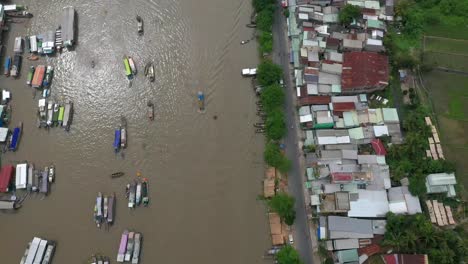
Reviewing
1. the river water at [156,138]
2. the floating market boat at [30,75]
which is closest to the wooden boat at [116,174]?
the river water at [156,138]

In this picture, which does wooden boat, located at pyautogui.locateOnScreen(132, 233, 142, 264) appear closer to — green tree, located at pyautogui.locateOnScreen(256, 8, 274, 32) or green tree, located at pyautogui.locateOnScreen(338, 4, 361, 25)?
green tree, located at pyautogui.locateOnScreen(256, 8, 274, 32)

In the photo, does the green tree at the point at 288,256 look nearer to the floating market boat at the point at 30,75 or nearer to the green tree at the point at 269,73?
the green tree at the point at 269,73

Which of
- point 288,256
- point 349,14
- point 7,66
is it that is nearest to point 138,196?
point 288,256

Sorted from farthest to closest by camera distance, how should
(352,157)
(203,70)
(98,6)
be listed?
(98,6) < (203,70) < (352,157)

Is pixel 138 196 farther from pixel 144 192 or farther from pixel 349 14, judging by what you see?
pixel 349 14

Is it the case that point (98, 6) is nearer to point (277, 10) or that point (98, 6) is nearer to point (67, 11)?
point (67, 11)

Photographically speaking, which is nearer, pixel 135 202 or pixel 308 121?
pixel 135 202

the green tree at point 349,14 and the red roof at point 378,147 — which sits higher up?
the green tree at point 349,14

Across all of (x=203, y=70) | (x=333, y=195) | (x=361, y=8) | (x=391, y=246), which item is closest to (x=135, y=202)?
(x=203, y=70)
